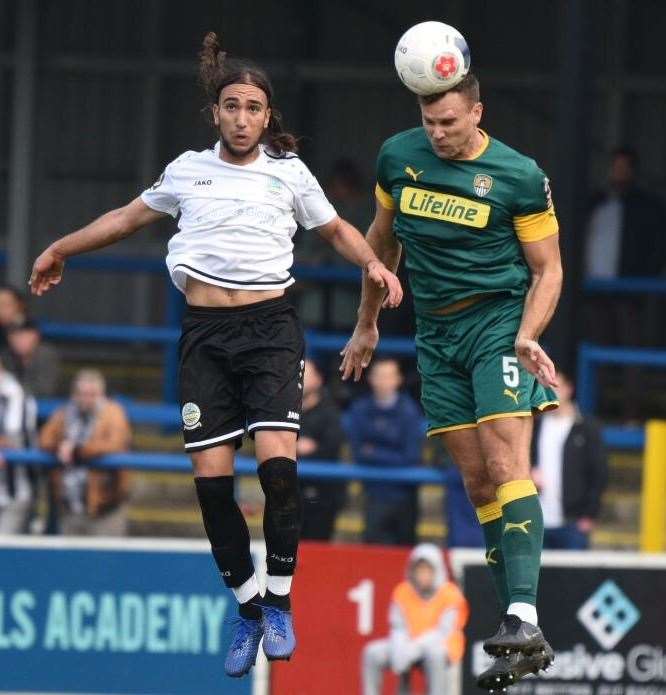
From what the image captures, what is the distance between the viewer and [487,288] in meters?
6.69

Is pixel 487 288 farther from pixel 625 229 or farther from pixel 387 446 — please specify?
pixel 625 229

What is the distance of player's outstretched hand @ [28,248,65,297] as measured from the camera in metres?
Answer: 6.67

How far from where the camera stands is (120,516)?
1182 cm

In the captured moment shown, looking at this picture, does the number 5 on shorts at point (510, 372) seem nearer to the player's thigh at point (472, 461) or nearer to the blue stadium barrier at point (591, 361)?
the player's thigh at point (472, 461)

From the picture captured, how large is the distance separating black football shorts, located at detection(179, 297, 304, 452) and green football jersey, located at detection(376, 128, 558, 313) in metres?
0.57

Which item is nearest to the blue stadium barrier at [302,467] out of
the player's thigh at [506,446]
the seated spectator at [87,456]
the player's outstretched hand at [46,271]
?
the seated spectator at [87,456]

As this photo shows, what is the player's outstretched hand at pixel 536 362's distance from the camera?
6355 mm

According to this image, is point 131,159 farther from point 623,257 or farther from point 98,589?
point 98,589

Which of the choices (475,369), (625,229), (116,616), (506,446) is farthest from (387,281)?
(625,229)

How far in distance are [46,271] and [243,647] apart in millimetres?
1514

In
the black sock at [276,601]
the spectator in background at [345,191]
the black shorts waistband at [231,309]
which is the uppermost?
the spectator in background at [345,191]

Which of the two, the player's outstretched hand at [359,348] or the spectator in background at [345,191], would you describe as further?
the spectator in background at [345,191]

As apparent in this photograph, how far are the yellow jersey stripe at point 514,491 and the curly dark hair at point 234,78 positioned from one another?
1.42 meters

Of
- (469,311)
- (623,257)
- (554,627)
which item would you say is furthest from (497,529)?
(623,257)
